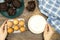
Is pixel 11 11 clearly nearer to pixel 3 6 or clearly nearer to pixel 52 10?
pixel 3 6

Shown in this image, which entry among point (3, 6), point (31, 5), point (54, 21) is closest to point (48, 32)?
point (54, 21)

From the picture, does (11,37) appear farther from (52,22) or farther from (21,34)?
(52,22)

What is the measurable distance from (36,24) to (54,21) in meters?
0.15

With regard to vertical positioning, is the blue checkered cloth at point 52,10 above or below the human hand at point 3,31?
above

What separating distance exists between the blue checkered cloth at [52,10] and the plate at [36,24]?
0.05 m

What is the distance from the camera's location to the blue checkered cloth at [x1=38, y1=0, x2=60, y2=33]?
4.87 ft

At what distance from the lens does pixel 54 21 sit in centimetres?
150

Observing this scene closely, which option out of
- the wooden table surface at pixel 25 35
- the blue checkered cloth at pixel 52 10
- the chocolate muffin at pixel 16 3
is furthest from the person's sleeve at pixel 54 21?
the chocolate muffin at pixel 16 3

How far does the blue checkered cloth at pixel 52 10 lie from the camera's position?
58.4 inches

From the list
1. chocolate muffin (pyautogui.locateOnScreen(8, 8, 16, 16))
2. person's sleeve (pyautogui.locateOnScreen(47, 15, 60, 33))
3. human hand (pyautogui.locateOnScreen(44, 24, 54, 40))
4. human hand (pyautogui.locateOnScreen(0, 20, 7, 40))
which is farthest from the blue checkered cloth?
human hand (pyautogui.locateOnScreen(0, 20, 7, 40))

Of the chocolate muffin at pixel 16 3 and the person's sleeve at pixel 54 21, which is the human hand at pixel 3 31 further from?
the person's sleeve at pixel 54 21

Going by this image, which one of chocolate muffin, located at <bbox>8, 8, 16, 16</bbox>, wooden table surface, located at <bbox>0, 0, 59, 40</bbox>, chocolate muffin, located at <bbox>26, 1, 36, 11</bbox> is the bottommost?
wooden table surface, located at <bbox>0, 0, 59, 40</bbox>

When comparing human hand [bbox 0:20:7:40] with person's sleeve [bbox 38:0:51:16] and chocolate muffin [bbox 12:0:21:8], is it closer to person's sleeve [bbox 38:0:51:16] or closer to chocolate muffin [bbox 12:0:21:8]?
chocolate muffin [bbox 12:0:21:8]

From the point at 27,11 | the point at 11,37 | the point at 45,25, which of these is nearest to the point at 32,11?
the point at 27,11
